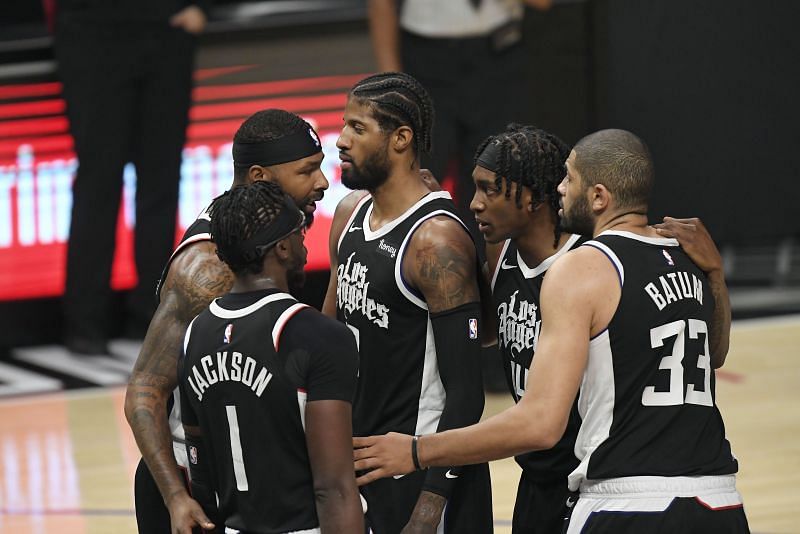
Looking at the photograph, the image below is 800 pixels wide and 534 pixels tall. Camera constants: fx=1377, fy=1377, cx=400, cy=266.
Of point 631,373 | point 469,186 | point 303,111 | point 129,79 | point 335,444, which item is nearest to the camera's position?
point 335,444

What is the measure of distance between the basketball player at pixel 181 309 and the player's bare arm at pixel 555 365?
52 centimetres

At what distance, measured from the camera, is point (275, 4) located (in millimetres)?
9102

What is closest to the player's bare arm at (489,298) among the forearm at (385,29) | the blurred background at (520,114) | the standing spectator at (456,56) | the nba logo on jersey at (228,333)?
the nba logo on jersey at (228,333)

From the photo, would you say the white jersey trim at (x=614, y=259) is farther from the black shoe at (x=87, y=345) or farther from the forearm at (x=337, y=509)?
the black shoe at (x=87, y=345)

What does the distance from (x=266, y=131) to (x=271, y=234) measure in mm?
725

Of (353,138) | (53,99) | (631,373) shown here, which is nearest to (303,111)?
(53,99)

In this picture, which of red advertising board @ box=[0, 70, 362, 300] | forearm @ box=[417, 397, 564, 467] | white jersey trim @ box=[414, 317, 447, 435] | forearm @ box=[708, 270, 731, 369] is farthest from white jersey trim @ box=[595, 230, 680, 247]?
red advertising board @ box=[0, 70, 362, 300]

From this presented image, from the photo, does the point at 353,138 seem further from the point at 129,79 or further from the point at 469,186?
the point at 129,79

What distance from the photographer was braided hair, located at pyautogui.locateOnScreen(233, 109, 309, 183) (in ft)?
12.5

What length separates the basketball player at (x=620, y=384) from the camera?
3283 millimetres

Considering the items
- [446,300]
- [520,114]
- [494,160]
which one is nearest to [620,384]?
[446,300]

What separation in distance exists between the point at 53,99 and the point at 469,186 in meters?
2.86

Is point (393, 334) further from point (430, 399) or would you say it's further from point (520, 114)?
point (520, 114)

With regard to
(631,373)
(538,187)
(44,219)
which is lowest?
(44,219)
